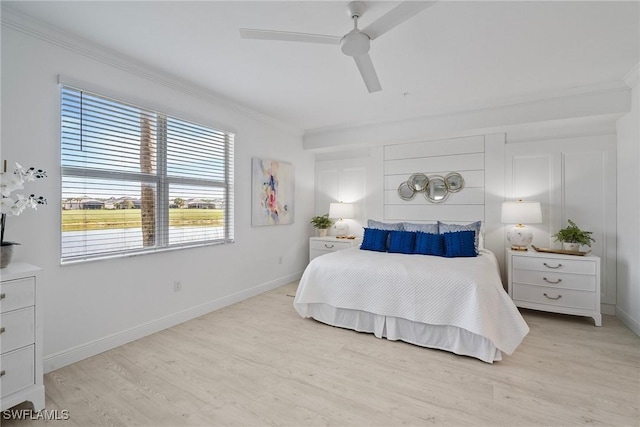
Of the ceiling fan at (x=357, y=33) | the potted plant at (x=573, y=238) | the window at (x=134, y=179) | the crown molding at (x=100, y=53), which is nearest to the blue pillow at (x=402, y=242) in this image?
the potted plant at (x=573, y=238)

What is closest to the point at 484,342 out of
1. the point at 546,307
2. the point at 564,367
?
the point at 564,367

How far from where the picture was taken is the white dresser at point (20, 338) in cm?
170

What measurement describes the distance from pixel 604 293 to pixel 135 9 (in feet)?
17.1

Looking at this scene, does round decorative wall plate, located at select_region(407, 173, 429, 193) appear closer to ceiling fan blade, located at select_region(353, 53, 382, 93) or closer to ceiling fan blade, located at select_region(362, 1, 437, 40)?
ceiling fan blade, located at select_region(353, 53, 382, 93)

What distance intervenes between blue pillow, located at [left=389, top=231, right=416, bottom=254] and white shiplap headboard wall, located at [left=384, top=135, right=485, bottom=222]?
2.93 ft

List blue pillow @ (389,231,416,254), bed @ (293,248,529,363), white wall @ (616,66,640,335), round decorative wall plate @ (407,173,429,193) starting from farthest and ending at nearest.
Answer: round decorative wall plate @ (407,173,429,193) → blue pillow @ (389,231,416,254) → white wall @ (616,66,640,335) → bed @ (293,248,529,363)

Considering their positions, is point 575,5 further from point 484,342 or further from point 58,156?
point 58,156

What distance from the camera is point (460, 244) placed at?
344 centimetres

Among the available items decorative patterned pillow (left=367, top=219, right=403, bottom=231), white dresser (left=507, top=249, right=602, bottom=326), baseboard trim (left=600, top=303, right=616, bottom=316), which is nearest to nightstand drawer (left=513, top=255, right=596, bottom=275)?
white dresser (left=507, top=249, right=602, bottom=326)

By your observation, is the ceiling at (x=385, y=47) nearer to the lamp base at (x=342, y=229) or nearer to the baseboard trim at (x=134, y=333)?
the lamp base at (x=342, y=229)

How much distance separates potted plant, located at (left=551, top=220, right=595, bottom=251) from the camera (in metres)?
3.35

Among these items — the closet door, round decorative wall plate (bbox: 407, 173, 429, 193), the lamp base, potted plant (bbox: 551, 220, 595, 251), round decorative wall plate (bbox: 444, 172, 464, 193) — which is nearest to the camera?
potted plant (bbox: 551, 220, 595, 251)

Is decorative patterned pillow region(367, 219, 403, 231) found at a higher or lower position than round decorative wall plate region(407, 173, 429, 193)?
lower

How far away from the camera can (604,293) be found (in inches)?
137
